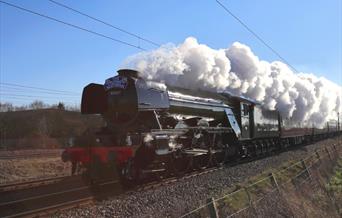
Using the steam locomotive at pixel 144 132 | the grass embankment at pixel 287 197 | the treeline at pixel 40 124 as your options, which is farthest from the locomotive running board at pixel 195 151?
the treeline at pixel 40 124

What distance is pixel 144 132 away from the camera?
1307cm

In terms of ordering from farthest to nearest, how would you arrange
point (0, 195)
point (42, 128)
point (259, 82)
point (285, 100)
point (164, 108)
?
point (42, 128) < point (285, 100) < point (259, 82) < point (164, 108) < point (0, 195)

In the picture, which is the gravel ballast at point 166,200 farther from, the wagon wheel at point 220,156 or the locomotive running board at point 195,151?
the wagon wheel at point 220,156

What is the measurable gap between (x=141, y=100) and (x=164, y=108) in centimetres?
134

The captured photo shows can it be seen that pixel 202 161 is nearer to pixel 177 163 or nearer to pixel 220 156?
pixel 220 156

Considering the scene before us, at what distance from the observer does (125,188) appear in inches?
523

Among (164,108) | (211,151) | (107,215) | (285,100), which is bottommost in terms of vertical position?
(107,215)

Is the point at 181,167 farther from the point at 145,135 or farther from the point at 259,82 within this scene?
the point at 259,82

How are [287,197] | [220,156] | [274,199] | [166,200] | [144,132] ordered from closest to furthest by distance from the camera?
[274,199] → [287,197] → [166,200] → [144,132] → [220,156]

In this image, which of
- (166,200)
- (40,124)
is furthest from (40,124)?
(166,200)

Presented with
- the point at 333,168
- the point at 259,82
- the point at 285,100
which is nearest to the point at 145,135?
the point at 333,168

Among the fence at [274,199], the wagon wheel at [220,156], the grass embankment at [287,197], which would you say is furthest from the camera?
the wagon wheel at [220,156]

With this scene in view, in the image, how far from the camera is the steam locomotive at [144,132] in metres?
13.0

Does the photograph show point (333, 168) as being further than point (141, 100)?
Yes
